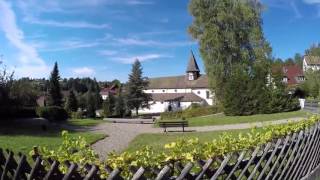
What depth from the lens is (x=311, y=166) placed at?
8.95 m

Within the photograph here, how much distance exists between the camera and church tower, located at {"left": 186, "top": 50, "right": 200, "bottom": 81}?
96875 millimetres

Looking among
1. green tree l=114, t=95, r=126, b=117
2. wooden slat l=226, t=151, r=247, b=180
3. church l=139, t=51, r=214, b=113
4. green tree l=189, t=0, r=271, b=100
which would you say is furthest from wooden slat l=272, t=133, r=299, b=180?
church l=139, t=51, r=214, b=113

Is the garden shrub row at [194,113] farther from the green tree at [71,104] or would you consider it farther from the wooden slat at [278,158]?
the wooden slat at [278,158]

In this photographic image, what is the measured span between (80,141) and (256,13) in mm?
47723

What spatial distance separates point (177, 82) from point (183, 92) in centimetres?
438

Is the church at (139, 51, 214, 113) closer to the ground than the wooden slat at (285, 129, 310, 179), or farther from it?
farther from it

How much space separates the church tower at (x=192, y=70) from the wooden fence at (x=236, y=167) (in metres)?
87.3

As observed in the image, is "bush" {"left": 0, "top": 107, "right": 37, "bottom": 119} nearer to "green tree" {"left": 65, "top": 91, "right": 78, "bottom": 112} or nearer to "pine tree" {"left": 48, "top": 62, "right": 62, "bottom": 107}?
"pine tree" {"left": 48, "top": 62, "right": 62, "bottom": 107}

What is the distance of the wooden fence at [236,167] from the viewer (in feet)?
12.0

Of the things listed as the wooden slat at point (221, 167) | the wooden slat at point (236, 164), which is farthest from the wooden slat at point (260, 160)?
the wooden slat at point (221, 167)

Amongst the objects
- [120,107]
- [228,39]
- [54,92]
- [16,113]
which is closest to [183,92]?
[120,107]

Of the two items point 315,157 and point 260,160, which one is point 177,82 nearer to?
point 315,157

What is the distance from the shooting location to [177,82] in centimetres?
10325

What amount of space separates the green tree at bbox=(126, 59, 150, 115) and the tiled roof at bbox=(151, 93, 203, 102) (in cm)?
1664
